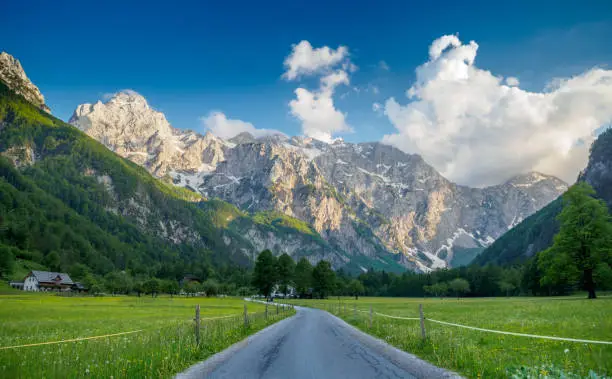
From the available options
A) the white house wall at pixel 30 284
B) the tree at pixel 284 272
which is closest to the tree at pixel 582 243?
the tree at pixel 284 272

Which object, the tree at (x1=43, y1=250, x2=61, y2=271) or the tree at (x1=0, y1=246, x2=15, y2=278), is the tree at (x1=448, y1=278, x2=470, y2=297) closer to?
the tree at (x1=0, y1=246, x2=15, y2=278)

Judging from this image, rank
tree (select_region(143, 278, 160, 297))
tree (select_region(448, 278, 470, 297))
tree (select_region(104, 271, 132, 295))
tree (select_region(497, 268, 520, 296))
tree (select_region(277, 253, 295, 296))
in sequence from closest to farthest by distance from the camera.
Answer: tree (select_region(277, 253, 295, 296)) < tree (select_region(497, 268, 520, 296)) < tree (select_region(104, 271, 132, 295)) < tree (select_region(143, 278, 160, 297)) < tree (select_region(448, 278, 470, 297))

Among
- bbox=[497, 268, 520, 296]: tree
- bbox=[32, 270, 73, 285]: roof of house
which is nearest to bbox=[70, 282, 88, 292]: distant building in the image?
bbox=[32, 270, 73, 285]: roof of house

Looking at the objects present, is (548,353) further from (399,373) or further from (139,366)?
(139,366)

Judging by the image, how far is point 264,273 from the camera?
13600 centimetres

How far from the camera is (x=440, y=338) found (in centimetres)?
1939

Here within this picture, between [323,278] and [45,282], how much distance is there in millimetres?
121779

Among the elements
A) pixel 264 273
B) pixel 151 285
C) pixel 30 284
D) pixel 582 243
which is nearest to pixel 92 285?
pixel 151 285

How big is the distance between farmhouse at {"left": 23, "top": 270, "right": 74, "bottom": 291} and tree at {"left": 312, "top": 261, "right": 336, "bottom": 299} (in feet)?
377

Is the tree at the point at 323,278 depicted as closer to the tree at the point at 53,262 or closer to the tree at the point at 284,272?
the tree at the point at 284,272

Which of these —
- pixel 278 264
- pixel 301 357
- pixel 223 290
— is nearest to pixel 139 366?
pixel 301 357

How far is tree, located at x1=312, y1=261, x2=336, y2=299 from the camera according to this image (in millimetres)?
154000

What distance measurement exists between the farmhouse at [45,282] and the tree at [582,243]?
595 ft

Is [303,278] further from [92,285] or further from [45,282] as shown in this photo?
[45,282]
